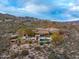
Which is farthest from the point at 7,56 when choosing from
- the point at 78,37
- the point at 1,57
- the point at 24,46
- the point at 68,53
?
the point at 78,37

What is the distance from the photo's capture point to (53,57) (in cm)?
1644

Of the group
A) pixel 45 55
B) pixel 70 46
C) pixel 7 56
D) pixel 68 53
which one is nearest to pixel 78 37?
pixel 70 46

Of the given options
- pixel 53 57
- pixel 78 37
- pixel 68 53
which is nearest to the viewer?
pixel 53 57

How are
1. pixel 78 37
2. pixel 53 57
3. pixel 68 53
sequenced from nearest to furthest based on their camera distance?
pixel 53 57
pixel 68 53
pixel 78 37

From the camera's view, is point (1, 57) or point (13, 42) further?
point (13, 42)

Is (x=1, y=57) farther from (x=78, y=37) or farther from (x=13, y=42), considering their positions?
(x=78, y=37)

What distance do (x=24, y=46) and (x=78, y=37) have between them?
17.7ft

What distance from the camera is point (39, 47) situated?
58.3 ft

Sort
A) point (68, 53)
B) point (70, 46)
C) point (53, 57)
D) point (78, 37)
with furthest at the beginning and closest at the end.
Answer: point (78, 37), point (70, 46), point (68, 53), point (53, 57)

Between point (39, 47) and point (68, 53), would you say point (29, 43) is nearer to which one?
point (39, 47)

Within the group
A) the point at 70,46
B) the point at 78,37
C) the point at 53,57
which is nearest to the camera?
the point at 53,57

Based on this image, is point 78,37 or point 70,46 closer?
point 70,46

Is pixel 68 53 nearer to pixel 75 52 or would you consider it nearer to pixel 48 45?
pixel 75 52

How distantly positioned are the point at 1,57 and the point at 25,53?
5.91 feet
